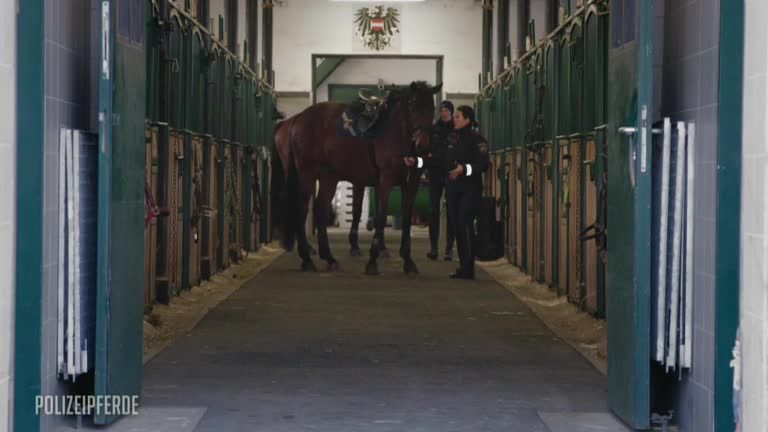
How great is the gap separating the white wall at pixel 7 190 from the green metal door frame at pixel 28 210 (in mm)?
38

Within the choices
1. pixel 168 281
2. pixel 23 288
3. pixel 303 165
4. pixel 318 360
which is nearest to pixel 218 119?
pixel 303 165

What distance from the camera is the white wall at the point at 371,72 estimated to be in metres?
28.5

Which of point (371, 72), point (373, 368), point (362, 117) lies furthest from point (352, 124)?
point (371, 72)

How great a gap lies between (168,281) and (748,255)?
5.67m

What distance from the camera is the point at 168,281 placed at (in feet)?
28.7

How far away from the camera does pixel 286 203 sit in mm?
12805

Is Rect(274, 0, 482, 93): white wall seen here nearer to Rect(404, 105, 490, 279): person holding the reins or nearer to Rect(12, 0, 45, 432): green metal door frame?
Rect(404, 105, 490, 279): person holding the reins

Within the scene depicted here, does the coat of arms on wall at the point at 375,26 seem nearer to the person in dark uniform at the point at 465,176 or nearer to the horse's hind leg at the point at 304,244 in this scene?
the horse's hind leg at the point at 304,244

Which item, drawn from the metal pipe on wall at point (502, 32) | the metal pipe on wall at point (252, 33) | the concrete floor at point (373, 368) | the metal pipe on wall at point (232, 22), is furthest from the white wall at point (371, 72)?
the concrete floor at point (373, 368)

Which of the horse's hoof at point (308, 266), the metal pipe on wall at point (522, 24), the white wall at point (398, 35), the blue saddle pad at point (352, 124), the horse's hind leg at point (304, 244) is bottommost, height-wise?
the horse's hoof at point (308, 266)

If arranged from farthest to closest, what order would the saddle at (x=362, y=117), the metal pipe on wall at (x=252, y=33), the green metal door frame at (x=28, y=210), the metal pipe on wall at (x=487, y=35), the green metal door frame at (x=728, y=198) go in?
the metal pipe on wall at (x=487, y=35), the metal pipe on wall at (x=252, y=33), the saddle at (x=362, y=117), the green metal door frame at (x=28, y=210), the green metal door frame at (x=728, y=198)

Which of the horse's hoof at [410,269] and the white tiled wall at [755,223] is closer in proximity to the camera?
the white tiled wall at [755,223]

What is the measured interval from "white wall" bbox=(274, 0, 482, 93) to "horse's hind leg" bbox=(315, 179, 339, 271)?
730 cm

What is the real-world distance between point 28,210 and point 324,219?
888 centimetres
